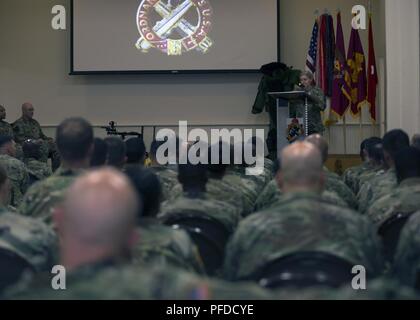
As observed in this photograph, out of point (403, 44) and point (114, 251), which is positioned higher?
point (403, 44)

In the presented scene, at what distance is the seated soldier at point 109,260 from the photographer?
151 cm

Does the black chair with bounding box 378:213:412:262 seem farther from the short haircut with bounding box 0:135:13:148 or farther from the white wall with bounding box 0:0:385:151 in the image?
the white wall with bounding box 0:0:385:151

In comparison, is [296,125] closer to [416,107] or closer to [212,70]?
[416,107]

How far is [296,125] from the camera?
28.3ft

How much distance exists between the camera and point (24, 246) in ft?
8.42

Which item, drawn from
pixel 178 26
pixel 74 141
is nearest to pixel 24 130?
pixel 178 26

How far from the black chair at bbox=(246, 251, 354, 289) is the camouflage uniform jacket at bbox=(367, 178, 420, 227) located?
133cm

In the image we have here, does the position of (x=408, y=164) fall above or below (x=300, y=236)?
above

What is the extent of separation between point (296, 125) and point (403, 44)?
2742 mm

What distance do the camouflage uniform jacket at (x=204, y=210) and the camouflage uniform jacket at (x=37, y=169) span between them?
3.85 meters

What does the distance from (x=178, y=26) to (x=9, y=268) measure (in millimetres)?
10999

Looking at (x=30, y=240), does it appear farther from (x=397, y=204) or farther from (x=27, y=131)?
(x=27, y=131)

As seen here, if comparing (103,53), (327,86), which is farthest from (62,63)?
(327,86)

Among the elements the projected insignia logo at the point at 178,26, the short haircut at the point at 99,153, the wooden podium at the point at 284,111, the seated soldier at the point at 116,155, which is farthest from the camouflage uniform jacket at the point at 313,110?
the short haircut at the point at 99,153
